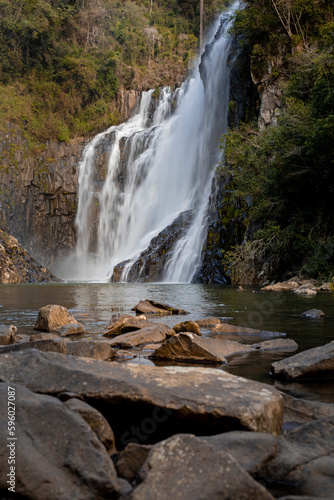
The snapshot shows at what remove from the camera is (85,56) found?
156 ft

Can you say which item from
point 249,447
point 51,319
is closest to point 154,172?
point 51,319

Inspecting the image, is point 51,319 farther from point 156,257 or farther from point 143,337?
point 156,257

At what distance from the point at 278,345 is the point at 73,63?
47.3m

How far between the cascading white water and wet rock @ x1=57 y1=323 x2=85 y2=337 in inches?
829

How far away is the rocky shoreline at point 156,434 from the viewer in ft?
5.52

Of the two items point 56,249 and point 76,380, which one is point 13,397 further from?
point 56,249

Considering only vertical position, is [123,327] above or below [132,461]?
below

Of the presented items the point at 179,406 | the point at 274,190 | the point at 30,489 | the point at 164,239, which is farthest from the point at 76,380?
the point at 164,239

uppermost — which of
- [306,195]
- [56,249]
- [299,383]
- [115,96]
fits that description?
[115,96]

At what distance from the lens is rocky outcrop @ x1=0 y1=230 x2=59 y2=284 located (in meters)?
26.5

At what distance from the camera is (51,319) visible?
6.52 metres

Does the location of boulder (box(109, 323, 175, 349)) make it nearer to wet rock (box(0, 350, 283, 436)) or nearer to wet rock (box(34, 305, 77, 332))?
wet rock (box(34, 305, 77, 332))

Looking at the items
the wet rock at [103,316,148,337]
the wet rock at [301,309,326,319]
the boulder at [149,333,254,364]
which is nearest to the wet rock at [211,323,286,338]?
the wet rock at [103,316,148,337]

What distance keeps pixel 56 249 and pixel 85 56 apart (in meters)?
23.2
